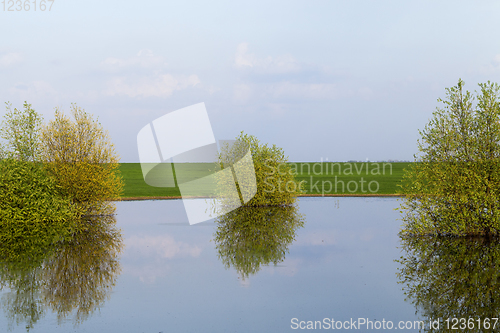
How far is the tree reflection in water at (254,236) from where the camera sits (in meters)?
11.1

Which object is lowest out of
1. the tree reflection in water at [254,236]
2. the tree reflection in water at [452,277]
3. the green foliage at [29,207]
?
the tree reflection in water at [452,277]

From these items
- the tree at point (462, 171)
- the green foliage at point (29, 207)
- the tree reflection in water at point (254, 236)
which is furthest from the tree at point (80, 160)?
the tree at point (462, 171)

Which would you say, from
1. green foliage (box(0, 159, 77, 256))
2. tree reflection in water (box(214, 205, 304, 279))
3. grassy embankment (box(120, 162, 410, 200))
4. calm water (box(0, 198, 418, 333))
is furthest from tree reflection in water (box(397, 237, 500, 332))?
green foliage (box(0, 159, 77, 256))

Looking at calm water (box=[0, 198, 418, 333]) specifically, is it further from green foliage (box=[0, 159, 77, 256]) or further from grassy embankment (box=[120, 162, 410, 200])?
grassy embankment (box=[120, 162, 410, 200])

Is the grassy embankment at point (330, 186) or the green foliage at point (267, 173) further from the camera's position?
the grassy embankment at point (330, 186)

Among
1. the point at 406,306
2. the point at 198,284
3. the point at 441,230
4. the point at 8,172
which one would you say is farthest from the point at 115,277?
the point at 441,230

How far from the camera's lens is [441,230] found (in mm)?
14055

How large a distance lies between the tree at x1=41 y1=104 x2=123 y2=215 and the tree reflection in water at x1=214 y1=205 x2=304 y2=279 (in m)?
5.83

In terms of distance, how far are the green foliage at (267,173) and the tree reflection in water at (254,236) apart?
90 centimetres

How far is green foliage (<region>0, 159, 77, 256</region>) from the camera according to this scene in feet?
48.9

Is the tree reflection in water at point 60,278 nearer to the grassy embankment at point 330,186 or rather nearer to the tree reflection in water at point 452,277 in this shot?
the tree reflection in water at point 452,277

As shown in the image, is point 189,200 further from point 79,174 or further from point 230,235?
point 230,235

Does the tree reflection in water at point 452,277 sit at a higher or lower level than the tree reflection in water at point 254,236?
lower

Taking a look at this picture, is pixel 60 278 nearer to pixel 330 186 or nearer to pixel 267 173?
pixel 267 173
